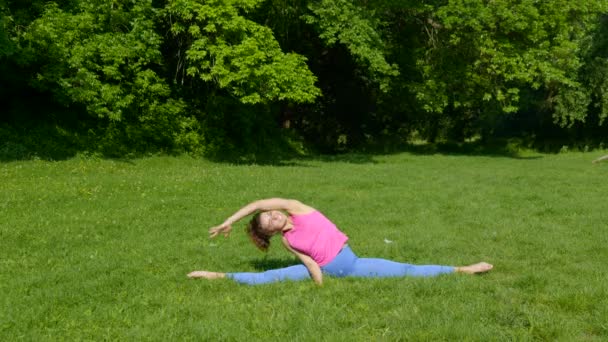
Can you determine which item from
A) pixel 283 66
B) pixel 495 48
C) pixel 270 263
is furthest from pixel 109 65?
pixel 495 48

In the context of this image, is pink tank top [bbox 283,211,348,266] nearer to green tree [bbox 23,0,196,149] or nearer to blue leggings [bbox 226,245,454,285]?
blue leggings [bbox 226,245,454,285]

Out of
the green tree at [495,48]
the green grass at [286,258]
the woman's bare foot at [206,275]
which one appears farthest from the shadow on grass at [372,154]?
the woman's bare foot at [206,275]

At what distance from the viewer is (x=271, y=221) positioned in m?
8.40

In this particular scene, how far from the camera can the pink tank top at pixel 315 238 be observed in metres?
8.57

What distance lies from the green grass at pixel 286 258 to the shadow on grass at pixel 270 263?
69 mm

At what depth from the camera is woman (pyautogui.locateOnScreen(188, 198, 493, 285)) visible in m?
8.48

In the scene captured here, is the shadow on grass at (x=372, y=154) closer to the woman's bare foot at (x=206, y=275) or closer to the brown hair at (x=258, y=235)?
the woman's bare foot at (x=206, y=275)

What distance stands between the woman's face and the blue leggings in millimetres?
744

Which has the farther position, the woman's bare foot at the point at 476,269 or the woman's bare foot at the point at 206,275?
the woman's bare foot at the point at 476,269

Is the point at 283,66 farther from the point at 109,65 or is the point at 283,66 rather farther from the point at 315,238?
the point at 315,238

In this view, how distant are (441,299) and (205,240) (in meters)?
5.74

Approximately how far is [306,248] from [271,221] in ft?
2.08

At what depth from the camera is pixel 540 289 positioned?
8289mm

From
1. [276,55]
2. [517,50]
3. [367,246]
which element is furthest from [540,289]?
[517,50]
